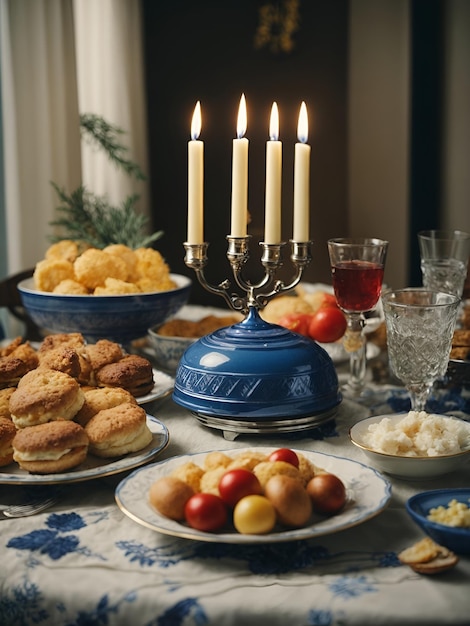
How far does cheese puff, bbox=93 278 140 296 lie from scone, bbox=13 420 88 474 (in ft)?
2.69

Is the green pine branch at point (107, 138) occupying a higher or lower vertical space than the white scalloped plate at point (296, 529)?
higher

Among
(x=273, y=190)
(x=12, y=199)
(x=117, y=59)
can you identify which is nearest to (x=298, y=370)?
(x=273, y=190)

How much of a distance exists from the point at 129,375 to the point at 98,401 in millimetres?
212

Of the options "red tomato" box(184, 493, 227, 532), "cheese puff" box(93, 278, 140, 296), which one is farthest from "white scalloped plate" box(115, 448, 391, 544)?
"cheese puff" box(93, 278, 140, 296)

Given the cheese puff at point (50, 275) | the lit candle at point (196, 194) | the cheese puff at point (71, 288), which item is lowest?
the cheese puff at point (71, 288)

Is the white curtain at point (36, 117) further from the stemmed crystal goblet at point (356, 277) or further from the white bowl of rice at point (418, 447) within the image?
the white bowl of rice at point (418, 447)

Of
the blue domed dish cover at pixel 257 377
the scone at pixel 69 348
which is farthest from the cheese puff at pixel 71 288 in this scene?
the blue domed dish cover at pixel 257 377

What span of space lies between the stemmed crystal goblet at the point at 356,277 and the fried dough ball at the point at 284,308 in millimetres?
462

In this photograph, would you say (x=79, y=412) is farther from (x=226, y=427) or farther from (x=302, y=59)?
(x=302, y=59)

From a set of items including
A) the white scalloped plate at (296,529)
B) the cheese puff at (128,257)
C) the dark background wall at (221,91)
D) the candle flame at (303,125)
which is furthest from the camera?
the dark background wall at (221,91)

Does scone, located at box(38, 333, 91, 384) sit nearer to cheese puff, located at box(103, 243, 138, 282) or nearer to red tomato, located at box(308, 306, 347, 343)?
cheese puff, located at box(103, 243, 138, 282)

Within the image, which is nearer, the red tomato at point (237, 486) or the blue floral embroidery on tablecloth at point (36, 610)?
the blue floral embroidery on tablecloth at point (36, 610)

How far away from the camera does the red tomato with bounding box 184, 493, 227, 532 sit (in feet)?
3.51

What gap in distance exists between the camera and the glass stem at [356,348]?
68.7 inches
